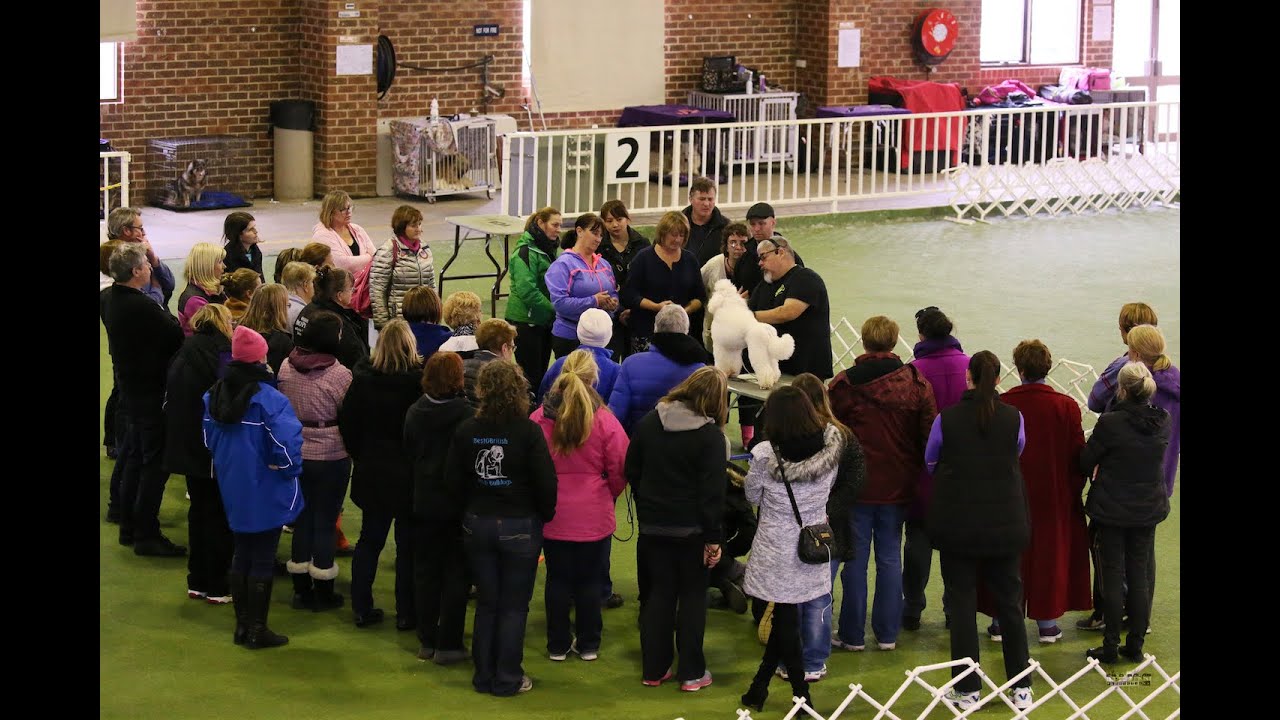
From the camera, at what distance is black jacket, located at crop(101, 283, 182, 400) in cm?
673

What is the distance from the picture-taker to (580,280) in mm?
7965

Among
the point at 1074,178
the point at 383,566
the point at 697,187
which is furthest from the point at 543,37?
the point at 383,566

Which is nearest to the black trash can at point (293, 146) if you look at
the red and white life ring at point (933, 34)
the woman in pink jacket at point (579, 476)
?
the red and white life ring at point (933, 34)

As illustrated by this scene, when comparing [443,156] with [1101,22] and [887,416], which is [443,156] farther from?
[887,416]

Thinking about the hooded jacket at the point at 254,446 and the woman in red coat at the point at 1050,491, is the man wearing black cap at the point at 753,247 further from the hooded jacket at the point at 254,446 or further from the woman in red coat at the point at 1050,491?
the hooded jacket at the point at 254,446

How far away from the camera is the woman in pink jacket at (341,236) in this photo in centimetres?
839

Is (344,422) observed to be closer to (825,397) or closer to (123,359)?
(123,359)

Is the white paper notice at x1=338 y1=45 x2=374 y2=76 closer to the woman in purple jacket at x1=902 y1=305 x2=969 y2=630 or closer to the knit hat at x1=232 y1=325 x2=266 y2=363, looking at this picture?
the knit hat at x1=232 y1=325 x2=266 y2=363

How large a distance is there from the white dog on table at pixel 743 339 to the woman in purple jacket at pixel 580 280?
0.71 m

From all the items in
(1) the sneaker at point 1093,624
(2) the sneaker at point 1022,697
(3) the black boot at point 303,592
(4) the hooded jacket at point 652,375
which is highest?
(4) the hooded jacket at point 652,375

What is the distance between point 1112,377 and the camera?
6.36 m

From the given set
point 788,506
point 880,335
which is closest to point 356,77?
point 880,335

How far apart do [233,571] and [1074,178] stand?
13202 mm

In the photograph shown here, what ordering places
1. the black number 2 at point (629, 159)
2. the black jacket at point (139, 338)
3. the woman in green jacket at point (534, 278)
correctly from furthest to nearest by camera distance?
the black number 2 at point (629, 159) < the woman in green jacket at point (534, 278) < the black jacket at point (139, 338)
